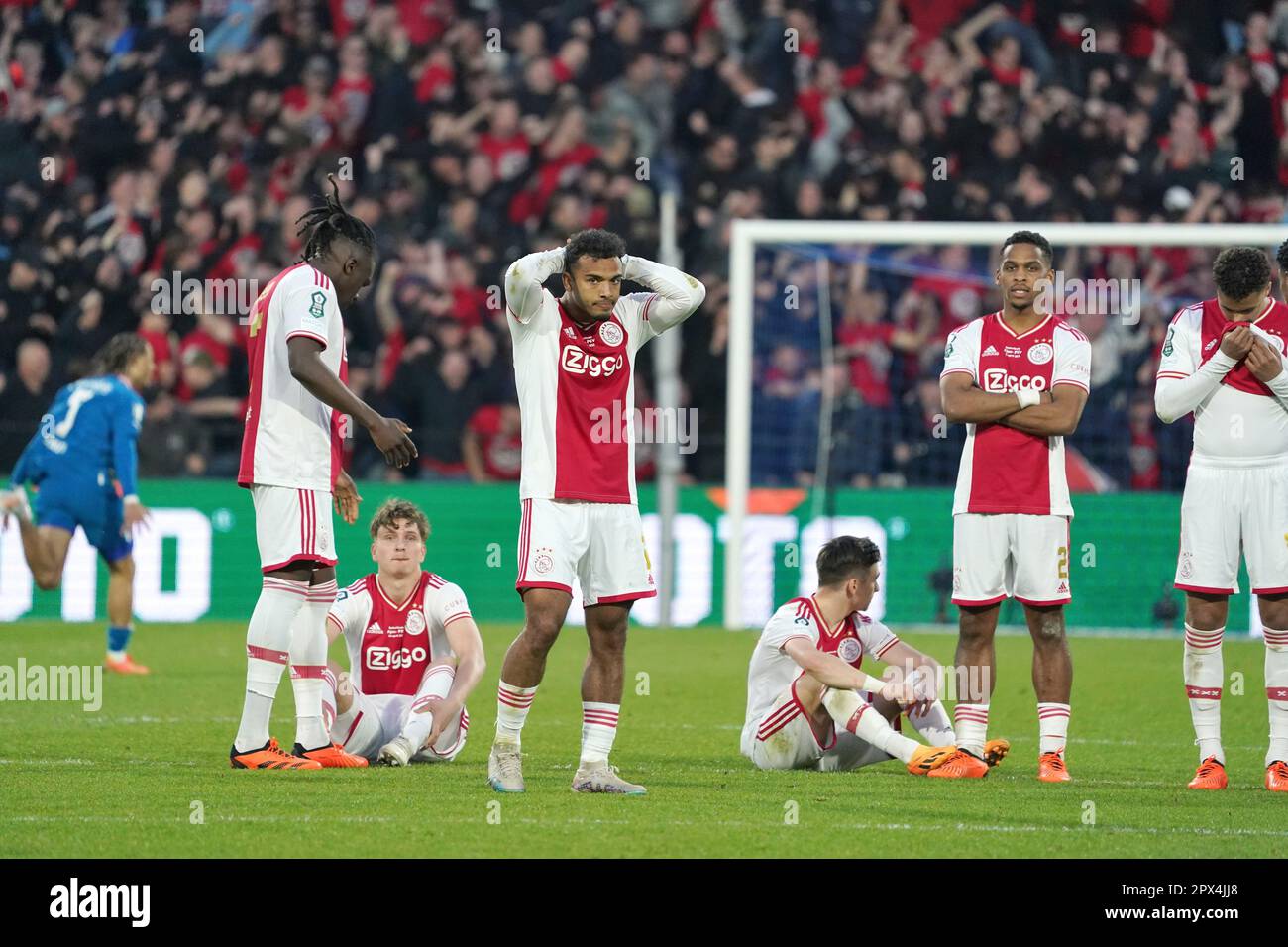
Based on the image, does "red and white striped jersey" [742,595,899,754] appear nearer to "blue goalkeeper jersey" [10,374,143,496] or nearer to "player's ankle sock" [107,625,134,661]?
"player's ankle sock" [107,625,134,661]

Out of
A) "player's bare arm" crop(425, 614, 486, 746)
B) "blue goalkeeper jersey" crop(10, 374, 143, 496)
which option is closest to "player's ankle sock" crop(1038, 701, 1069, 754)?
"player's bare arm" crop(425, 614, 486, 746)

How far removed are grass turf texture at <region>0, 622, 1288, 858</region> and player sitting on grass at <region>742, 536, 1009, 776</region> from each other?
151 mm

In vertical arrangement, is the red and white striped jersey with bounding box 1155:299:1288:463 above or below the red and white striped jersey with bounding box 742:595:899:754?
above

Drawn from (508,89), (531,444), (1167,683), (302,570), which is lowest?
(1167,683)

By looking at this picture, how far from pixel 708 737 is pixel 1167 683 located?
13.7 ft

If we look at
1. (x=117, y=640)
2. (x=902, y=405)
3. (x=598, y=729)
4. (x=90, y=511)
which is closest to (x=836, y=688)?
(x=598, y=729)

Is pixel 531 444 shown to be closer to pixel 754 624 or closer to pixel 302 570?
pixel 302 570

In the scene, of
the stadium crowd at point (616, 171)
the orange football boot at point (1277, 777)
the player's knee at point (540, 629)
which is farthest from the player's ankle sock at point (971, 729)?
the stadium crowd at point (616, 171)

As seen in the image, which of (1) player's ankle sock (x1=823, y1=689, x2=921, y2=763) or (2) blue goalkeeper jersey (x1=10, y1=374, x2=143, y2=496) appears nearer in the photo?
(1) player's ankle sock (x1=823, y1=689, x2=921, y2=763)

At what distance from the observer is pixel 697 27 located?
19.2 metres

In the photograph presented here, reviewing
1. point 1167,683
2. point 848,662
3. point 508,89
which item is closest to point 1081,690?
point 1167,683

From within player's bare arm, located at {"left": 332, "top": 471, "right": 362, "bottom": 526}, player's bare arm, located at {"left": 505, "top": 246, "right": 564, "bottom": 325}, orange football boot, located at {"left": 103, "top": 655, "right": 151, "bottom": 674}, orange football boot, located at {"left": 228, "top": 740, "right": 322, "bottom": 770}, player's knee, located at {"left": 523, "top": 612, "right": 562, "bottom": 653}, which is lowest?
orange football boot, located at {"left": 103, "top": 655, "right": 151, "bottom": 674}

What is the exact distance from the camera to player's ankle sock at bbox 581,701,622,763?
22.1 feet

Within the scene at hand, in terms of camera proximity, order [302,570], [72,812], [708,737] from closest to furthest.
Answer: [72,812]
[302,570]
[708,737]
